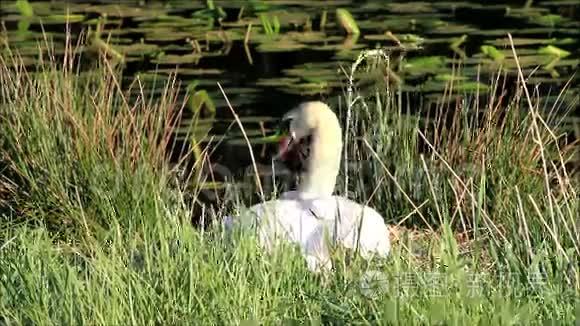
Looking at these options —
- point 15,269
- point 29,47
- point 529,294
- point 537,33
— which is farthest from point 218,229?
point 537,33

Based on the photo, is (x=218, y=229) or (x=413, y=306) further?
(x=218, y=229)

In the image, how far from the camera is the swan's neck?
503 centimetres

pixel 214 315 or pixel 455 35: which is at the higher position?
pixel 214 315

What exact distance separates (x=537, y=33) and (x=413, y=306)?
24.3 ft

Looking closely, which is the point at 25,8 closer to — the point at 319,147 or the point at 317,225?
the point at 319,147

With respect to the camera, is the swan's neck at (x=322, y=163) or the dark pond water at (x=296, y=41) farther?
the dark pond water at (x=296, y=41)

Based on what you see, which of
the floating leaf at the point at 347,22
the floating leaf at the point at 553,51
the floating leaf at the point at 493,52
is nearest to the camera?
the floating leaf at the point at 493,52

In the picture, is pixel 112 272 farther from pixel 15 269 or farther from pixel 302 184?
pixel 302 184

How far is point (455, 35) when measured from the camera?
10.6m

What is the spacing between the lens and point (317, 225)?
4.54 m

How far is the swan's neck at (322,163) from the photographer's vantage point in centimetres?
503

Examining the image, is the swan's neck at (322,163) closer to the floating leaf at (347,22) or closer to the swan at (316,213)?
the swan at (316,213)

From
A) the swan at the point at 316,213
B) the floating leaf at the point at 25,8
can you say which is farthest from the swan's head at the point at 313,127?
the floating leaf at the point at 25,8

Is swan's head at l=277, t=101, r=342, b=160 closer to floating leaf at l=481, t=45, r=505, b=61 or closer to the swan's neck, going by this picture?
the swan's neck
